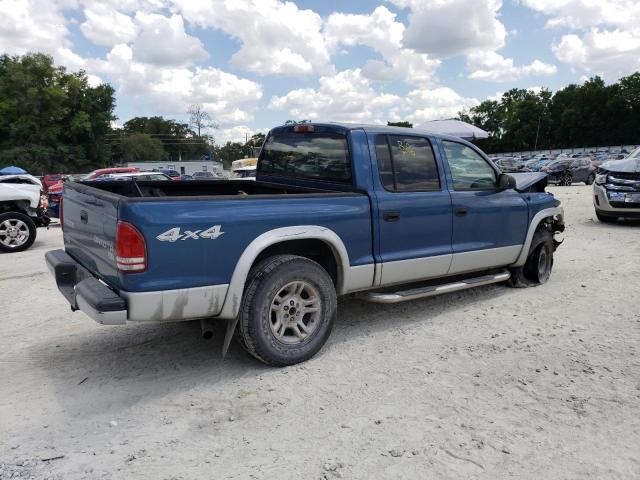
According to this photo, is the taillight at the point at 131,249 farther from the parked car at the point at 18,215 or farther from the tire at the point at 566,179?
the tire at the point at 566,179

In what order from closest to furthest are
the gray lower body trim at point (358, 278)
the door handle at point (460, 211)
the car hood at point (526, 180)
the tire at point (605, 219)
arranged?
the gray lower body trim at point (358, 278) → the door handle at point (460, 211) → the car hood at point (526, 180) → the tire at point (605, 219)

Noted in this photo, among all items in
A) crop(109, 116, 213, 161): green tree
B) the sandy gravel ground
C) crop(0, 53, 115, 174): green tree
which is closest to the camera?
the sandy gravel ground

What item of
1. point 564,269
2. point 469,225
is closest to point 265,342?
point 469,225

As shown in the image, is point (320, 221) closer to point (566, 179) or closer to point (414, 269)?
point (414, 269)

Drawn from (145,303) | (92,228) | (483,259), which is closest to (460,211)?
(483,259)

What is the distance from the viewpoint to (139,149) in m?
94.1

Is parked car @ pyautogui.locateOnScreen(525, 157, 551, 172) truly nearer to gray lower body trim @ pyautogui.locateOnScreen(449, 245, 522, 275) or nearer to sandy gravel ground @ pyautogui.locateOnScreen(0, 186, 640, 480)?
gray lower body trim @ pyautogui.locateOnScreen(449, 245, 522, 275)

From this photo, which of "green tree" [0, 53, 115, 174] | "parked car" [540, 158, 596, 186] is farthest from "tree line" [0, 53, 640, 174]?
"parked car" [540, 158, 596, 186]

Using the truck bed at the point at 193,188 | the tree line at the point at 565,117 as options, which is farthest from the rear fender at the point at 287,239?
the tree line at the point at 565,117

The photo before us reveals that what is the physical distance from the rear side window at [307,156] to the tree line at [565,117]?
103m

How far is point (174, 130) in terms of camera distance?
126 m

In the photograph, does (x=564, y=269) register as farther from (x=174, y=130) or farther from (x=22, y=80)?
(x=174, y=130)

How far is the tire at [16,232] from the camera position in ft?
32.1

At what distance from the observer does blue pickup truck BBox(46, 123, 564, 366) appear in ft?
11.2
